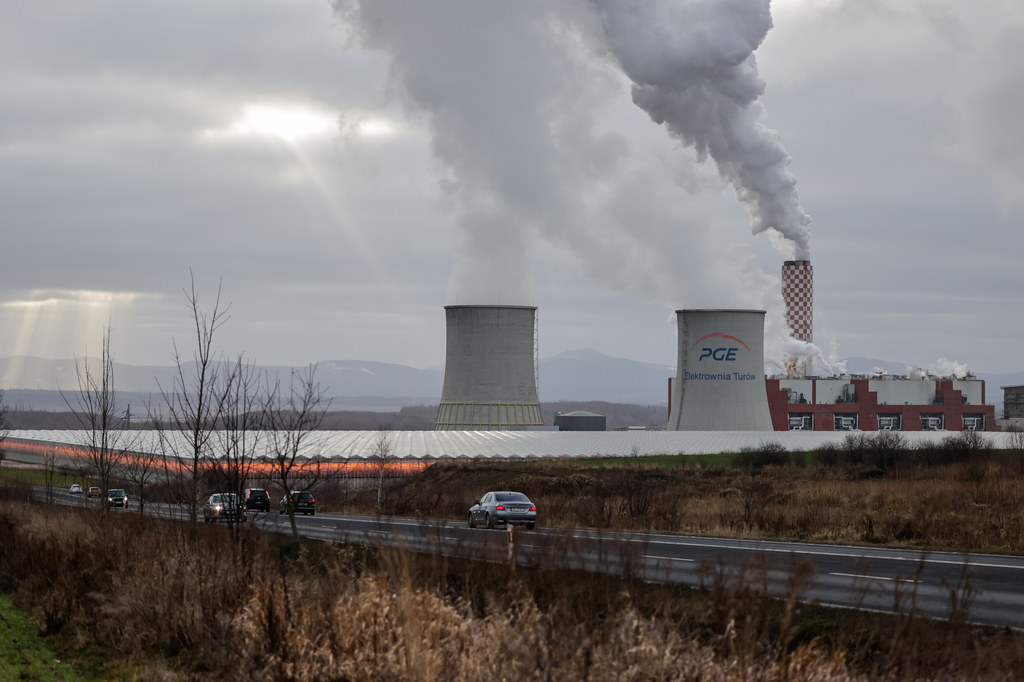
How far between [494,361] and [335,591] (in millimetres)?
42629

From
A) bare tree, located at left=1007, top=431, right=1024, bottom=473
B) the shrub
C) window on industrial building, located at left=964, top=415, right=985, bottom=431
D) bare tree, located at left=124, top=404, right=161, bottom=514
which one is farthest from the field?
window on industrial building, located at left=964, top=415, right=985, bottom=431

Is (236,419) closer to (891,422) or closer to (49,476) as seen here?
(49,476)

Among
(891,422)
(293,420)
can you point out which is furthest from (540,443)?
(293,420)

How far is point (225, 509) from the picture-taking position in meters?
17.9

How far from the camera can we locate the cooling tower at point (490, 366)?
2045 inches

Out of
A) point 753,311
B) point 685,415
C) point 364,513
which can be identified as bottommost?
point 364,513

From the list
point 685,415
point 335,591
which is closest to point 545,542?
point 335,591

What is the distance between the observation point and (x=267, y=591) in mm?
10484

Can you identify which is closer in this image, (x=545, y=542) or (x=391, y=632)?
(x=391, y=632)

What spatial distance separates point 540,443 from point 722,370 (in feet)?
31.0

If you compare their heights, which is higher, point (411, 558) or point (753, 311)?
point (753, 311)

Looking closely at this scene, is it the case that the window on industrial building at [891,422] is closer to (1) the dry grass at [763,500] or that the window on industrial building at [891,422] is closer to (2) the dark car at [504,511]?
(1) the dry grass at [763,500]

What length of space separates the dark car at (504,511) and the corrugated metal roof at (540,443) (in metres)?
26.1

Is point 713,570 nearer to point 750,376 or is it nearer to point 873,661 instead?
point 873,661
